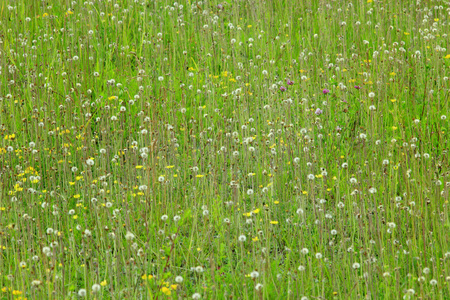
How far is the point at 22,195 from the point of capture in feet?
12.8

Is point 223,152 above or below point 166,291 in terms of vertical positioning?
above

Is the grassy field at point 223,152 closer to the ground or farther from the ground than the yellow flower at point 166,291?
farther from the ground

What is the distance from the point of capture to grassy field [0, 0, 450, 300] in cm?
302

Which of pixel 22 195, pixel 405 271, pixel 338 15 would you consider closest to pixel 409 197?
pixel 405 271

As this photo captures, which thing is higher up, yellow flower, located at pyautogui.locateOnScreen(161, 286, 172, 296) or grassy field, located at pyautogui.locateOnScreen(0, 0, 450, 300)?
grassy field, located at pyautogui.locateOnScreen(0, 0, 450, 300)

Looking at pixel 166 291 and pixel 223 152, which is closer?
pixel 166 291

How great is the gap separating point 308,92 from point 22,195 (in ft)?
8.93

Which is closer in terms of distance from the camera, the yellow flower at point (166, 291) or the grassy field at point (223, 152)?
the yellow flower at point (166, 291)

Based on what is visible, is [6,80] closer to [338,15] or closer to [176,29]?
[176,29]

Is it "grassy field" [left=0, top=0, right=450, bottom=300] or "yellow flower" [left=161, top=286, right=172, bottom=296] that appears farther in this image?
"grassy field" [left=0, top=0, right=450, bottom=300]

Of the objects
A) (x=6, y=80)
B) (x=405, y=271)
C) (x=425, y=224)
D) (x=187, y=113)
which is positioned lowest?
(x=405, y=271)

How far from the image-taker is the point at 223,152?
4.06 meters

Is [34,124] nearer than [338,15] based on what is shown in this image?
Yes

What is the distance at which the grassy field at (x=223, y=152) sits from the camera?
302 centimetres
